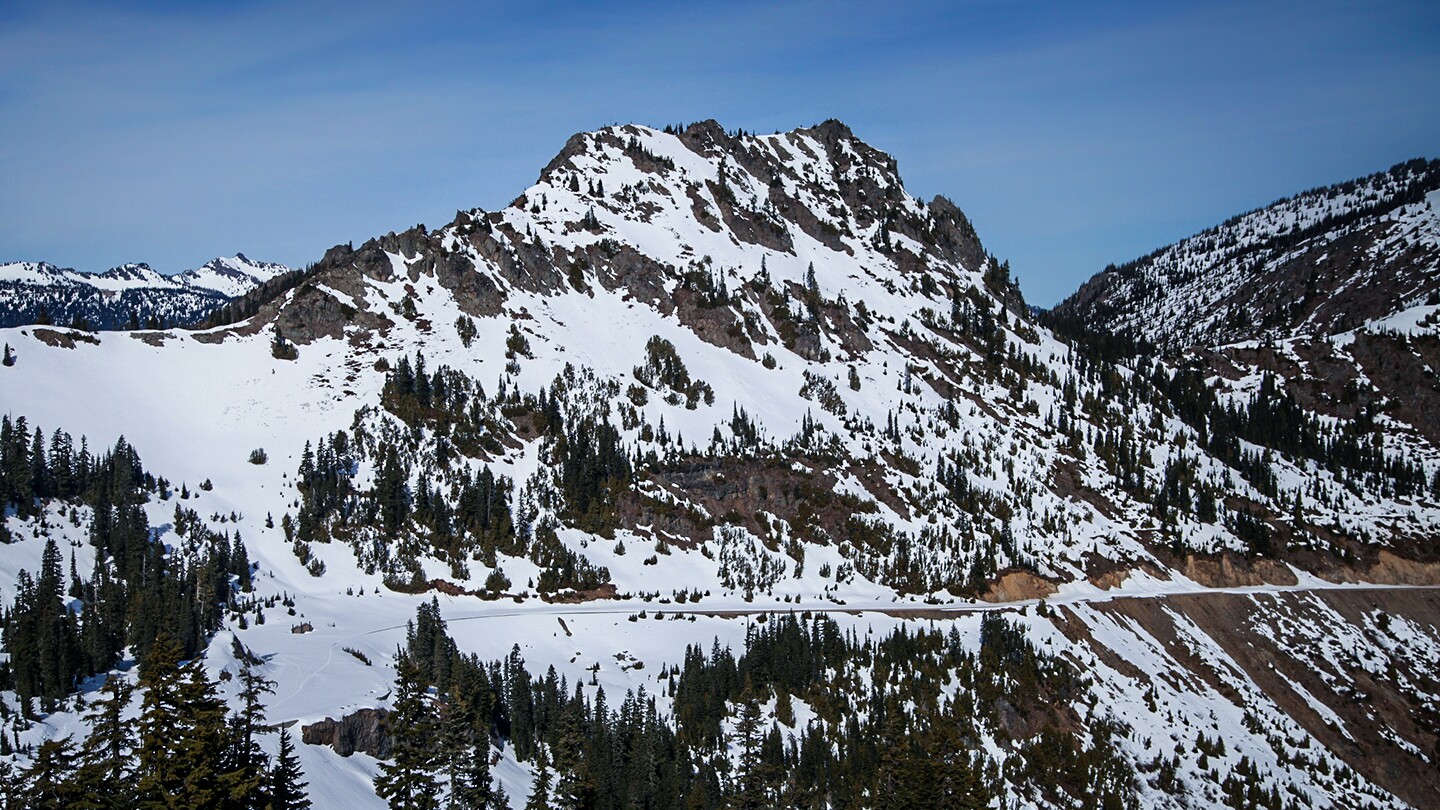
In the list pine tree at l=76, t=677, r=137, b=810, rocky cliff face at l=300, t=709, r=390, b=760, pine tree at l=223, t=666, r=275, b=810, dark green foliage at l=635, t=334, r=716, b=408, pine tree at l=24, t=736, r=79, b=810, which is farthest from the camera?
dark green foliage at l=635, t=334, r=716, b=408

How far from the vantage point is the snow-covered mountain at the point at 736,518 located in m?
93.4

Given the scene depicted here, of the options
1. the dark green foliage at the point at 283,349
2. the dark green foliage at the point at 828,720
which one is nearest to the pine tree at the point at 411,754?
the dark green foliage at the point at 828,720

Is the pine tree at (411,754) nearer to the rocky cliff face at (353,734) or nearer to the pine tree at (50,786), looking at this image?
the pine tree at (50,786)

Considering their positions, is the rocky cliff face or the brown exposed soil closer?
the rocky cliff face

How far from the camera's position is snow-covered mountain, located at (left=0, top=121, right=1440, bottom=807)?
307ft

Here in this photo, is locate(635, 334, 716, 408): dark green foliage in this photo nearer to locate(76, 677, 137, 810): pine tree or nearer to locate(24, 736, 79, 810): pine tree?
locate(76, 677, 137, 810): pine tree

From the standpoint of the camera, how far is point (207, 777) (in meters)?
35.9

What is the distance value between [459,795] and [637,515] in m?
90.1

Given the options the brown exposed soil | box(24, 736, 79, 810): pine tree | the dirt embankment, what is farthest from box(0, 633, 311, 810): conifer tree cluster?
the brown exposed soil

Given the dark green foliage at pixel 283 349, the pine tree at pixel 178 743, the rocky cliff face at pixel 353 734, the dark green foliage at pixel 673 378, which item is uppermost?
the dark green foliage at pixel 283 349

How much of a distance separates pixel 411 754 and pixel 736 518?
9792 centimetres

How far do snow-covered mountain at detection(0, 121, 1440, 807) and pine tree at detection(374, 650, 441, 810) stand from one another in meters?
20.2

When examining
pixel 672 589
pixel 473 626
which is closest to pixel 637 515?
pixel 672 589

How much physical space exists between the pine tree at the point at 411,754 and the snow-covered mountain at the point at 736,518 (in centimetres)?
2024
